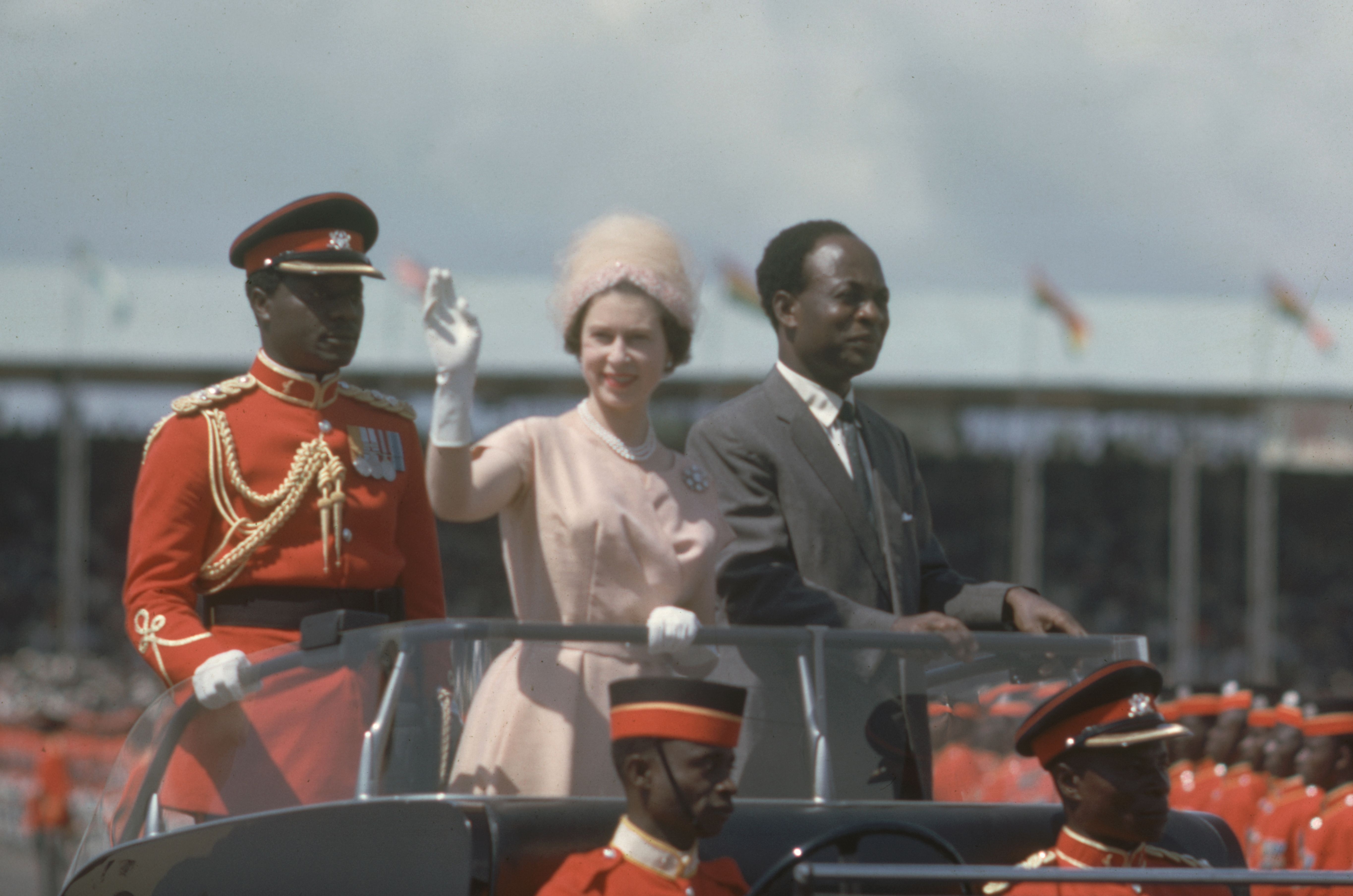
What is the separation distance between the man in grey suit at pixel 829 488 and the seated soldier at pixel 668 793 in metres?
0.75

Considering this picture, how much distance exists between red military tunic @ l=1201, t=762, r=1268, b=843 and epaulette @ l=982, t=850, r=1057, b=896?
4928 mm

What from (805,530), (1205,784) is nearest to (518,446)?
(805,530)

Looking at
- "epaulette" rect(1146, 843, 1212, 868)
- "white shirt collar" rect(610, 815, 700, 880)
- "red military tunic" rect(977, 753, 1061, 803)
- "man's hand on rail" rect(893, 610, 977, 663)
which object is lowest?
"red military tunic" rect(977, 753, 1061, 803)

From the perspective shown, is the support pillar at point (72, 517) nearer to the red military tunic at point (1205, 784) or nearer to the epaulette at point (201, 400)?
the red military tunic at point (1205, 784)

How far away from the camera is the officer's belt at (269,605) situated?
3.49 meters

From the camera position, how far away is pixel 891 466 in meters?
3.82

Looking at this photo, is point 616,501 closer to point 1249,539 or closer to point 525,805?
point 525,805

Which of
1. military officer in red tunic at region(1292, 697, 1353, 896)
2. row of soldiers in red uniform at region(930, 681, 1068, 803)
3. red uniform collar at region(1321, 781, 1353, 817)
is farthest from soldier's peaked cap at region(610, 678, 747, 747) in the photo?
red uniform collar at region(1321, 781, 1353, 817)

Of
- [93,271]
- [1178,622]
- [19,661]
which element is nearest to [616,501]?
[93,271]

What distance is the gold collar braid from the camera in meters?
3.47

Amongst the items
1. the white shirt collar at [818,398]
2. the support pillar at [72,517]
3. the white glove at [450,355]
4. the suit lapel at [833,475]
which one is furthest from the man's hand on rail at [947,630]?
the support pillar at [72,517]

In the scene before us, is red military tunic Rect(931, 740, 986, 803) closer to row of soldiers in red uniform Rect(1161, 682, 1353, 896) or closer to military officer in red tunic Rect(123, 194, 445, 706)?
military officer in red tunic Rect(123, 194, 445, 706)

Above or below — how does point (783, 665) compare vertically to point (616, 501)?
below

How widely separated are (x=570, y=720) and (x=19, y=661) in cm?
2509
